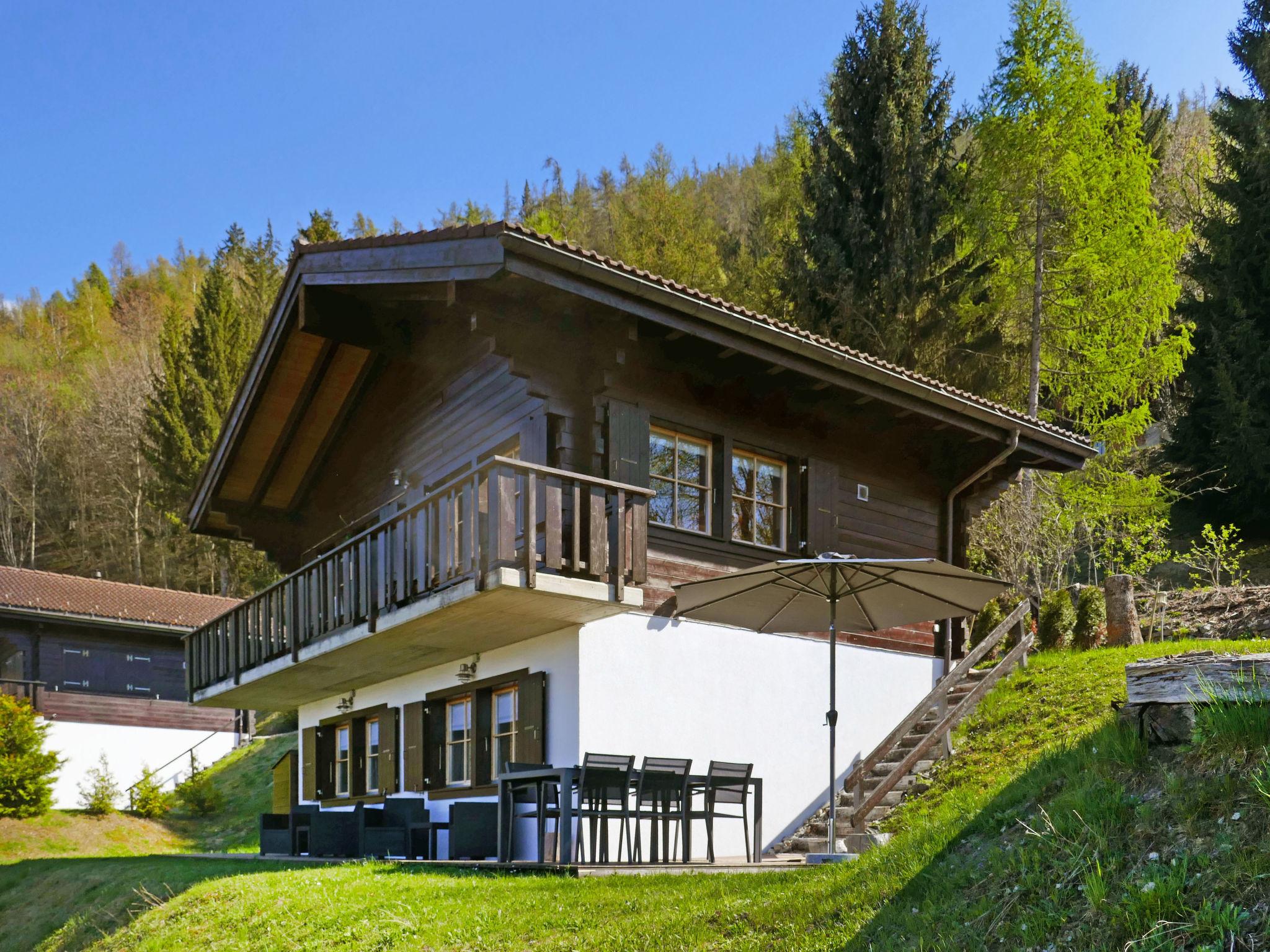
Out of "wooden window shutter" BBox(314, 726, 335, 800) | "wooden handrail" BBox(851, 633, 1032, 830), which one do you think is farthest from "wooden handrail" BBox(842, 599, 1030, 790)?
"wooden window shutter" BBox(314, 726, 335, 800)

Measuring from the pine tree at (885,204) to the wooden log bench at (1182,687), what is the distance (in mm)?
21067

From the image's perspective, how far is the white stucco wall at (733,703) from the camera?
37.7ft

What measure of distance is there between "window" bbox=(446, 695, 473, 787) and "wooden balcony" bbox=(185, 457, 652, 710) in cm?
54

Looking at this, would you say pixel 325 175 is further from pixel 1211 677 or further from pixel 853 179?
pixel 1211 677

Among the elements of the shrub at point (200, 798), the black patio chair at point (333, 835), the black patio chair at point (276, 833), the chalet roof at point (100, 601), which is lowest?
the shrub at point (200, 798)

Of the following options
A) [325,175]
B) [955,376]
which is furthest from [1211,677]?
[325,175]

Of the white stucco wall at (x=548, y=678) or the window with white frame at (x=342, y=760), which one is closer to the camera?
the white stucco wall at (x=548, y=678)

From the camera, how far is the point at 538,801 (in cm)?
1013

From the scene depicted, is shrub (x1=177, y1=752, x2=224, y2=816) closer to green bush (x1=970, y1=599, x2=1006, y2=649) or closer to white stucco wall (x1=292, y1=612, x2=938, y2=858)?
white stucco wall (x1=292, y1=612, x2=938, y2=858)

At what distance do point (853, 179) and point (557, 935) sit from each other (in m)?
23.1

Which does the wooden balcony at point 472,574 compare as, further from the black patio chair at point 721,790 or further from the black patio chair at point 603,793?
the black patio chair at point 721,790

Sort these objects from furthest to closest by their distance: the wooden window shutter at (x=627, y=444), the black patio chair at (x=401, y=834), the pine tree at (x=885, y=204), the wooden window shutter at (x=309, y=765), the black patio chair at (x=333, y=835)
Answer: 1. the pine tree at (x=885, y=204)
2. the wooden window shutter at (x=309, y=765)
3. the black patio chair at (x=333, y=835)
4. the black patio chair at (x=401, y=834)
5. the wooden window shutter at (x=627, y=444)

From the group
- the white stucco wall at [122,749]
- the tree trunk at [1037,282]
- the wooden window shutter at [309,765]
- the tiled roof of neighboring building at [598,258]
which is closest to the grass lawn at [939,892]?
the tiled roof of neighboring building at [598,258]

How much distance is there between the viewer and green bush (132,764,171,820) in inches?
997
